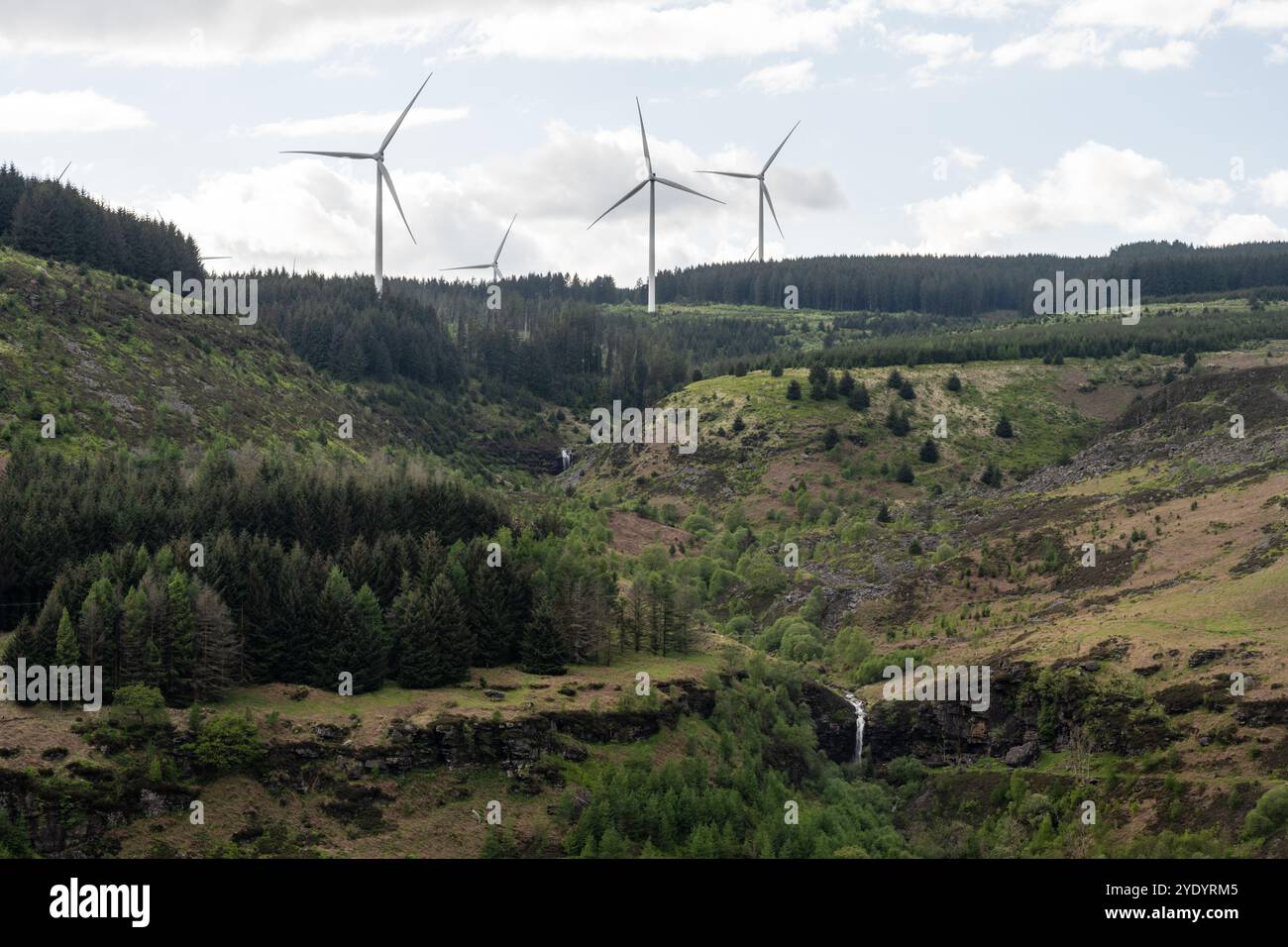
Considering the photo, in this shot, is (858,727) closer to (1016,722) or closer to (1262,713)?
(1016,722)

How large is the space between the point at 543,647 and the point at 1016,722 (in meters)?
40.4

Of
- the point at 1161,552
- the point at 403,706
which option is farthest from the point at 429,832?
the point at 1161,552

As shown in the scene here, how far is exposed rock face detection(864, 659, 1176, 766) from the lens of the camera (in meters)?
124

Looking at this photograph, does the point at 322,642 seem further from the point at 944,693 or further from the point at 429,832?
the point at 944,693

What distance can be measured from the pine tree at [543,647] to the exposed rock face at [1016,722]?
2977 centimetres

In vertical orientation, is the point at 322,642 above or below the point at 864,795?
above

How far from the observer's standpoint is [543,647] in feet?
443

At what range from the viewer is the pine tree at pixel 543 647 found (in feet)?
441

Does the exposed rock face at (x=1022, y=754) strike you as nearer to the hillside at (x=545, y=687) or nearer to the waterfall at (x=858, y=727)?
the hillside at (x=545, y=687)

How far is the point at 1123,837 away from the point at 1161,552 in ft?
195

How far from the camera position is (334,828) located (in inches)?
4190

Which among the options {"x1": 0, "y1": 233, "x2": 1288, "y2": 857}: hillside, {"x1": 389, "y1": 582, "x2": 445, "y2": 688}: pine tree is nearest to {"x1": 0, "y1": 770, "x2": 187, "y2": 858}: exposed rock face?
{"x1": 0, "y1": 233, "x2": 1288, "y2": 857}: hillside

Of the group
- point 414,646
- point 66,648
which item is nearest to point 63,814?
point 66,648

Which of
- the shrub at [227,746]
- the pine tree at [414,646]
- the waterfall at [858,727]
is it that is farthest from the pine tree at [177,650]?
the waterfall at [858,727]
